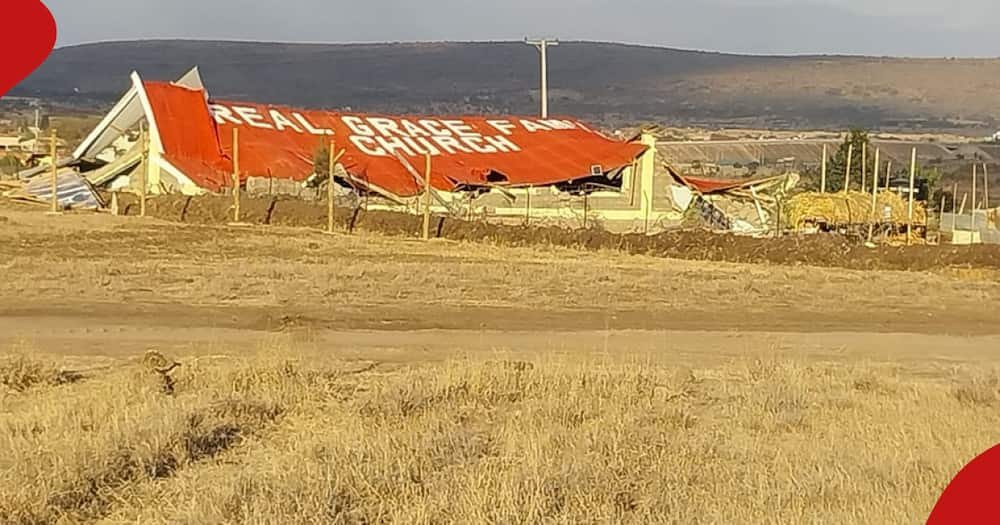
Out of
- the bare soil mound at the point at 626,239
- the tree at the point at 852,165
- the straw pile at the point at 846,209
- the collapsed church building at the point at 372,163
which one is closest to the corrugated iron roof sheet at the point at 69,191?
the collapsed church building at the point at 372,163

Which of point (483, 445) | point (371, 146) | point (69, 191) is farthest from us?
point (371, 146)

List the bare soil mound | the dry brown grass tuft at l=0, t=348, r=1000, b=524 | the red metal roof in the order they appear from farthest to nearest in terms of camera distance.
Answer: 1. the red metal roof
2. the bare soil mound
3. the dry brown grass tuft at l=0, t=348, r=1000, b=524

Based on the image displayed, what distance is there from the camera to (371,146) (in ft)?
169

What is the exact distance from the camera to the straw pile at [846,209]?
44.7 meters

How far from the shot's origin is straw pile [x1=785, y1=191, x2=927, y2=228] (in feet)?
147

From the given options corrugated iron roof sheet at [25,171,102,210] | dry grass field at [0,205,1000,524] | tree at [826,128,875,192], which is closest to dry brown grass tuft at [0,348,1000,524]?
dry grass field at [0,205,1000,524]

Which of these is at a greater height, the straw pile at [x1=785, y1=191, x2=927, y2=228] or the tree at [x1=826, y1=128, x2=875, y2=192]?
the tree at [x1=826, y1=128, x2=875, y2=192]

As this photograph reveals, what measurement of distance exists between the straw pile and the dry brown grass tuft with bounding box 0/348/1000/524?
1244 inches

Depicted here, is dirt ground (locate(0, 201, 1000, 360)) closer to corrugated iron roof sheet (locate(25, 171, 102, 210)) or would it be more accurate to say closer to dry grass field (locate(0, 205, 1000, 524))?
dry grass field (locate(0, 205, 1000, 524))

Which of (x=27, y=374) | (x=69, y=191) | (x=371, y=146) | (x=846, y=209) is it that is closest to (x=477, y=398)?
(x=27, y=374)

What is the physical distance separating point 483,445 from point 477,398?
226 cm

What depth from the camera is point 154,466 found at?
8531 millimetres

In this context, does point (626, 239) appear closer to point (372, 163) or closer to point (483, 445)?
point (372, 163)

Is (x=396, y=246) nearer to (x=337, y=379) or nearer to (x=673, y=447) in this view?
(x=337, y=379)
